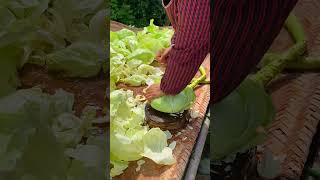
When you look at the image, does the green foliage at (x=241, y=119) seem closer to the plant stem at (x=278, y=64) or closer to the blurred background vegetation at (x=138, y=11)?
the plant stem at (x=278, y=64)

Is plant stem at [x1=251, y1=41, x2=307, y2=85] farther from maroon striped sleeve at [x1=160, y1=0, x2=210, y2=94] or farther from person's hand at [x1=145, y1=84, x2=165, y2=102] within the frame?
person's hand at [x1=145, y1=84, x2=165, y2=102]

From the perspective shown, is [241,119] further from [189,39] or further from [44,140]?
[44,140]

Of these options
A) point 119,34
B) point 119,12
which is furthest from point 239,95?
point 119,34

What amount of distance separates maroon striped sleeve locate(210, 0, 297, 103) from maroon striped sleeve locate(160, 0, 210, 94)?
0.14 ft

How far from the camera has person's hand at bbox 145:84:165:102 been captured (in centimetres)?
87

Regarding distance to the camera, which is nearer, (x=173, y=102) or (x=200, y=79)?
(x=173, y=102)

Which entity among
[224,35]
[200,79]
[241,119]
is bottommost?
[200,79]

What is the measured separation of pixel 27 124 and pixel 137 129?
8.1 inches

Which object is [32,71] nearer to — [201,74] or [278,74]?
[201,74]

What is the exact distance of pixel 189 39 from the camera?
2.37 feet

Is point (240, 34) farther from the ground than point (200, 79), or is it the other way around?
point (240, 34)

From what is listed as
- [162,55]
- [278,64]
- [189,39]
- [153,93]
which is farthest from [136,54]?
[278,64]

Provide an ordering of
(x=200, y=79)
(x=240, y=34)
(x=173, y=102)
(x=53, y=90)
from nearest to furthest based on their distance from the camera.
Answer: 1. (x=240, y=34)
2. (x=173, y=102)
3. (x=53, y=90)
4. (x=200, y=79)

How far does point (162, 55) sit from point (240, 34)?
55cm
